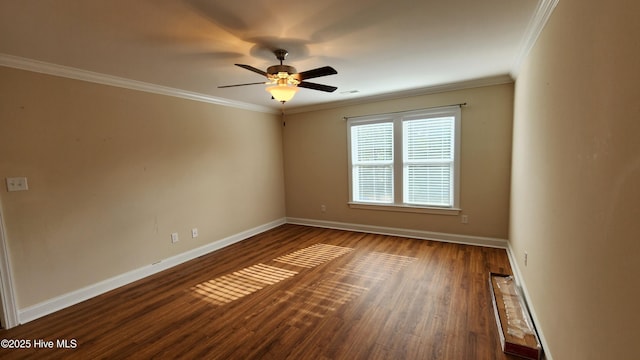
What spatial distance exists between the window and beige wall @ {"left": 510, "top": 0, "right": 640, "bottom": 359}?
2.03 m

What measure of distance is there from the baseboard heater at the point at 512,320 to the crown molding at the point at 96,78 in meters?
4.39

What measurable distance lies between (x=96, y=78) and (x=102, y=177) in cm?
108

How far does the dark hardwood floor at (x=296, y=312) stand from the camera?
2072mm

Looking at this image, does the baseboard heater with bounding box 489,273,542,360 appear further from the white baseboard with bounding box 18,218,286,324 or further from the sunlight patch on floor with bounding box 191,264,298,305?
the white baseboard with bounding box 18,218,286,324

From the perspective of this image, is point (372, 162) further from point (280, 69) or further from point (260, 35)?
point (260, 35)

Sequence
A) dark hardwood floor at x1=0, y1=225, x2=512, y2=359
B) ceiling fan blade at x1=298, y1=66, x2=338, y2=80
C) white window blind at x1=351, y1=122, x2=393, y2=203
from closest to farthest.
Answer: dark hardwood floor at x1=0, y1=225, x2=512, y2=359, ceiling fan blade at x1=298, y1=66, x2=338, y2=80, white window blind at x1=351, y1=122, x2=393, y2=203

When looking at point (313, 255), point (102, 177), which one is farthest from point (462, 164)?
point (102, 177)

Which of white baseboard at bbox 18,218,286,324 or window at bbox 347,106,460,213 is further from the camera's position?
window at bbox 347,106,460,213

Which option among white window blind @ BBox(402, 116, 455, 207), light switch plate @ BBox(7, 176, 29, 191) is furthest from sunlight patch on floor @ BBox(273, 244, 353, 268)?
light switch plate @ BBox(7, 176, 29, 191)

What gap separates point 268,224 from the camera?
5410 millimetres

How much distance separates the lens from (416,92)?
428 centimetres

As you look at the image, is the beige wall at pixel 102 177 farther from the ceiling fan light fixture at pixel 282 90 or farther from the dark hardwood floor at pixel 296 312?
the ceiling fan light fixture at pixel 282 90

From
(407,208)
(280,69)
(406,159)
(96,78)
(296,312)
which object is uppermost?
(96,78)

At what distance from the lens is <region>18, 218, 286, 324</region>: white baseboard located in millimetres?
2596
